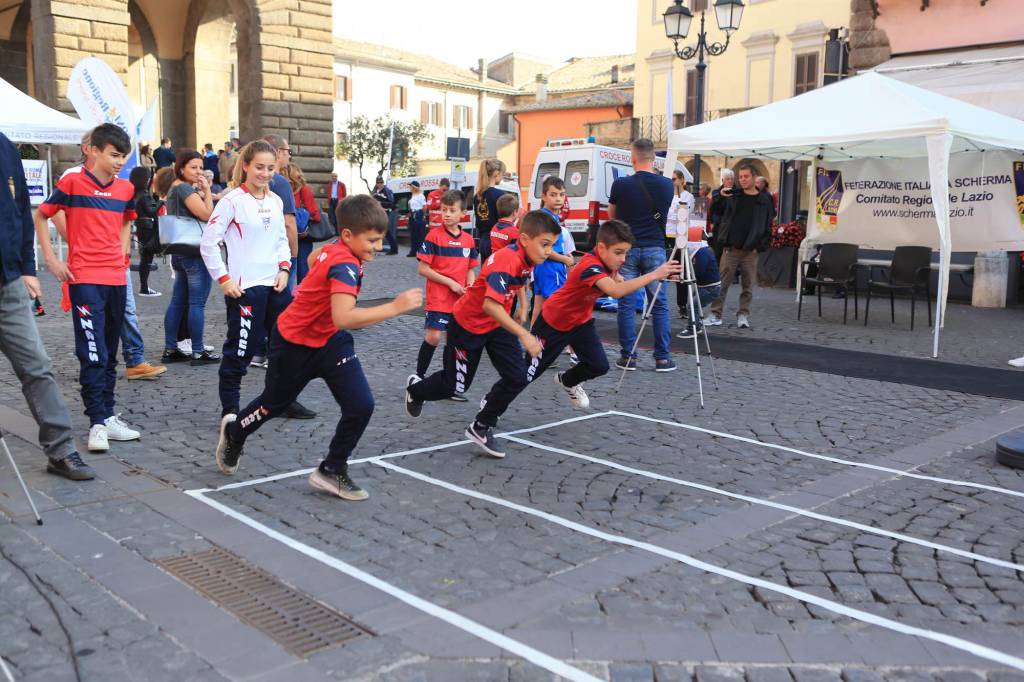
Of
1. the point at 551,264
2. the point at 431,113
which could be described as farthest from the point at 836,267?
the point at 431,113

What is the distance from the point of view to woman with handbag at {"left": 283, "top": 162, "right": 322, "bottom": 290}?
8289 mm

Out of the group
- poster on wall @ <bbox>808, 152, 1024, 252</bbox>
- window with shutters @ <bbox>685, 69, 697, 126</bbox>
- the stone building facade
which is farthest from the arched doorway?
window with shutters @ <bbox>685, 69, 697, 126</bbox>

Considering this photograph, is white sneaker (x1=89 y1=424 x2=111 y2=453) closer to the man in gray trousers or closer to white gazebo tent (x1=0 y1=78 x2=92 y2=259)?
the man in gray trousers

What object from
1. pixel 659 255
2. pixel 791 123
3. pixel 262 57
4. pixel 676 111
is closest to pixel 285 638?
pixel 659 255

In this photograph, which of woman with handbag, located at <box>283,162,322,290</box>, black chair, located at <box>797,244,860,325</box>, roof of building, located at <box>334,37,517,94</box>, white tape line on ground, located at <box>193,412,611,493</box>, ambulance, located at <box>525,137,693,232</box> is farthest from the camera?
roof of building, located at <box>334,37,517,94</box>

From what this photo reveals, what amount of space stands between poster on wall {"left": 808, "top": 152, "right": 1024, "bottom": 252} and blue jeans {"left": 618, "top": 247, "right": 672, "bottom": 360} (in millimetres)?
5185

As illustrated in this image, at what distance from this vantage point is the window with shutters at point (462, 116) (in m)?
62.1

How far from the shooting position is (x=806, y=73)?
124ft

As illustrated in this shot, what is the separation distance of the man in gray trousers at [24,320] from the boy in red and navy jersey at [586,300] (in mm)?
2658

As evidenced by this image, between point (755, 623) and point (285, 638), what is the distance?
171 centimetres

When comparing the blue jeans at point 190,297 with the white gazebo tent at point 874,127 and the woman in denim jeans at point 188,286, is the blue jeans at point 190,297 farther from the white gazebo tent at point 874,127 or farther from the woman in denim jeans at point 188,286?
the white gazebo tent at point 874,127

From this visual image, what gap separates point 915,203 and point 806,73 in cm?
2720

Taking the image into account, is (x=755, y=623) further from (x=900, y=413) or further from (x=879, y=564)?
(x=900, y=413)

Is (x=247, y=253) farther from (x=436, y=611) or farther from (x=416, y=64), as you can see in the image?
(x=416, y=64)
